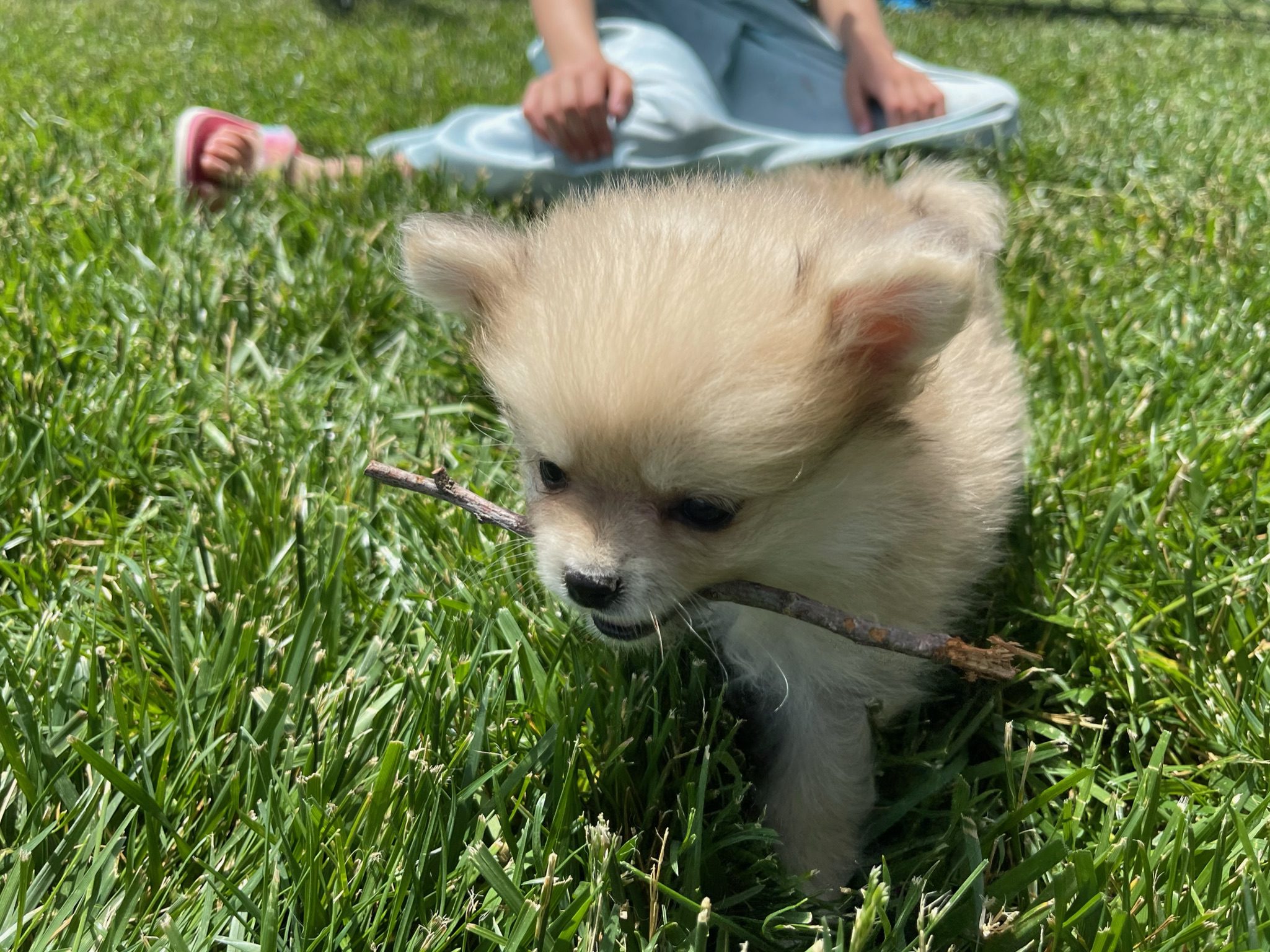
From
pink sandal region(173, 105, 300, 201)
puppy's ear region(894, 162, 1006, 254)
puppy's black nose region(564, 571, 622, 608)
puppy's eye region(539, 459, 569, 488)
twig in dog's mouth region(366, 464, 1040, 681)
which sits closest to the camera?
twig in dog's mouth region(366, 464, 1040, 681)

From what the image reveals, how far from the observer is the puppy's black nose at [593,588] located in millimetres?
1476

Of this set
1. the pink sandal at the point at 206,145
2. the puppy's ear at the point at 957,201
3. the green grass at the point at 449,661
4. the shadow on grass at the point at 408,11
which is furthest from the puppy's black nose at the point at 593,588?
the shadow on grass at the point at 408,11

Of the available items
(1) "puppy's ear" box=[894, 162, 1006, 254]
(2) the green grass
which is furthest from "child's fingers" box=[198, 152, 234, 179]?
(1) "puppy's ear" box=[894, 162, 1006, 254]

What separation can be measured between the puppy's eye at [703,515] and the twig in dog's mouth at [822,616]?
0.39ft

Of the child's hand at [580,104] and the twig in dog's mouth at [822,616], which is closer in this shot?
the twig in dog's mouth at [822,616]

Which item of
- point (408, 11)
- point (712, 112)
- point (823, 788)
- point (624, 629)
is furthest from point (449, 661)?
point (408, 11)

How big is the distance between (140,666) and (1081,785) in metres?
1.73

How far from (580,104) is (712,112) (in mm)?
744

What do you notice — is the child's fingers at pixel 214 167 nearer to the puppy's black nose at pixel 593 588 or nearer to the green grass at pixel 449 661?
the green grass at pixel 449 661

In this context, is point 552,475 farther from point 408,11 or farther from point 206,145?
point 408,11

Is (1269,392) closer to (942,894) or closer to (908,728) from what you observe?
(908,728)

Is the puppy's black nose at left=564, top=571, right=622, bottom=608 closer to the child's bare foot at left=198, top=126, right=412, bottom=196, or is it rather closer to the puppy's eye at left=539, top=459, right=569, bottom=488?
the puppy's eye at left=539, top=459, right=569, bottom=488

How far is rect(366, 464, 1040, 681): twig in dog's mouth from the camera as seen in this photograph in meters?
1.36

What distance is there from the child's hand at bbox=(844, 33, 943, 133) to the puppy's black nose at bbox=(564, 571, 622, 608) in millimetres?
3654
